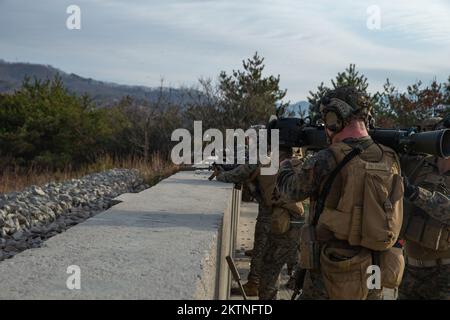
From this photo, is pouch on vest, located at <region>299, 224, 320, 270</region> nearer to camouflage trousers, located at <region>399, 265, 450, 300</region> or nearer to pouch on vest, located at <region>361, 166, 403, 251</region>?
pouch on vest, located at <region>361, 166, 403, 251</region>

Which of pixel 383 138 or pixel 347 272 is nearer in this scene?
pixel 347 272

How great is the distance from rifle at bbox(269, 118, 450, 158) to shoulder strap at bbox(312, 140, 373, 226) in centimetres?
25

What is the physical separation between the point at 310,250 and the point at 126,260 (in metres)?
1.01

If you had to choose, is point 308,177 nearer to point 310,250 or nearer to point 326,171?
point 326,171

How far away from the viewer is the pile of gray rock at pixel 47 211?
17.3ft

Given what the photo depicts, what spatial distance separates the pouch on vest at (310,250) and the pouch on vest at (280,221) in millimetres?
2042

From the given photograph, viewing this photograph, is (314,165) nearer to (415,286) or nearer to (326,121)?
(326,121)

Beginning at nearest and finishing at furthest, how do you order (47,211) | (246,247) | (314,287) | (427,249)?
(314,287)
(427,249)
(47,211)
(246,247)

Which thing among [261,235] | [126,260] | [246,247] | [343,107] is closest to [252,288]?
[261,235]

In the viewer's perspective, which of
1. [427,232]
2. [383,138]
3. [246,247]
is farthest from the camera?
[246,247]

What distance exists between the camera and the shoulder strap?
2850mm

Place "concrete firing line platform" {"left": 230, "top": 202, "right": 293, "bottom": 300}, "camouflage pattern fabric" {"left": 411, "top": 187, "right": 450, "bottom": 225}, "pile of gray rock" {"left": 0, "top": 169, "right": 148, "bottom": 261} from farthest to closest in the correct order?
"concrete firing line platform" {"left": 230, "top": 202, "right": 293, "bottom": 300}, "pile of gray rock" {"left": 0, "top": 169, "right": 148, "bottom": 261}, "camouflage pattern fabric" {"left": 411, "top": 187, "right": 450, "bottom": 225}

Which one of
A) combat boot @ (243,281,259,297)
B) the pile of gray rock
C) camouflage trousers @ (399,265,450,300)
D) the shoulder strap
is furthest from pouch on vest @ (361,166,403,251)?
combat boot @ (243,281,259,297)

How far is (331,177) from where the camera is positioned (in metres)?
2.88
